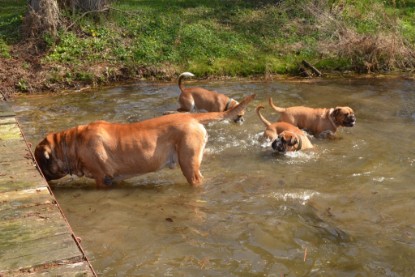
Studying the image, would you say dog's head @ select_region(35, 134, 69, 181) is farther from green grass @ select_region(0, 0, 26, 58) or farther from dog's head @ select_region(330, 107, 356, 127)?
green grass @ select_region(0, 0, 26, 58)

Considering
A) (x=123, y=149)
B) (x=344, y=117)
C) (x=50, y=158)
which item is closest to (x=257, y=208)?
(x=123, y=149)

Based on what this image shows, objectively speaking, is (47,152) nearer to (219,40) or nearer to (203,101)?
(203,101)

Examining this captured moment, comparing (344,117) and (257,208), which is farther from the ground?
(344,117)

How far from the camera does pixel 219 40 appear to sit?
15.6m

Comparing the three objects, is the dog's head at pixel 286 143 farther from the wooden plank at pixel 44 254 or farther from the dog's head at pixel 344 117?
the wooden plank at pixel 44 254

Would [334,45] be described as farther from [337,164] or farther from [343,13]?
[337,164]

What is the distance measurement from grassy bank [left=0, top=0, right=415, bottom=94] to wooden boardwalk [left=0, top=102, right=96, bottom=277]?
25.3 feet

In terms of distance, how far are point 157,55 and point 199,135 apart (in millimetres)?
8046

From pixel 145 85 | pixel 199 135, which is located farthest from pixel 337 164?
pixel 145 85

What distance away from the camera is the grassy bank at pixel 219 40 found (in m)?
14.0

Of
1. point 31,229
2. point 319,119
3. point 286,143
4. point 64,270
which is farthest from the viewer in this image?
point 319,119

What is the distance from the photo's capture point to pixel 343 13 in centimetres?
1730

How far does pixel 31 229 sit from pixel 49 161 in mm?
2508

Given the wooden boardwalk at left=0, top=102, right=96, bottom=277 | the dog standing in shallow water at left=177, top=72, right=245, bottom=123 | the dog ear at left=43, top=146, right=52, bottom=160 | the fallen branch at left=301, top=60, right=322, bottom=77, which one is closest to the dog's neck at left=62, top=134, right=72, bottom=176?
the dog ear at left=43, top=146, right=52, bottom=160
